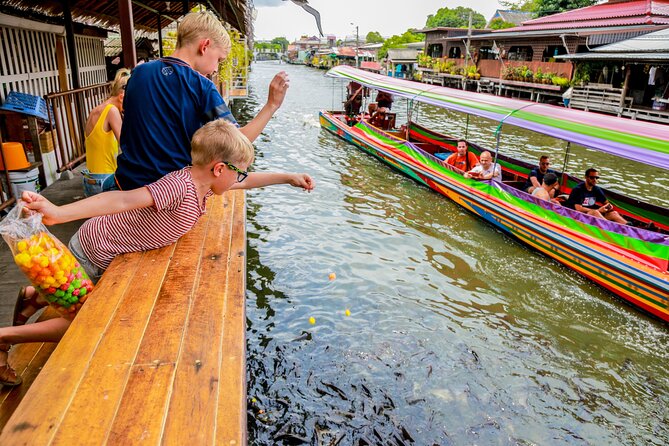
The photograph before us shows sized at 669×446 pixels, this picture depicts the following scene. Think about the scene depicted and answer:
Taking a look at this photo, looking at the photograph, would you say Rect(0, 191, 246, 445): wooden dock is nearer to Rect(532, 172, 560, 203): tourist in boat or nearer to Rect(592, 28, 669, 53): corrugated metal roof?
Rect(532, 172, 560, 203): tourist in boat

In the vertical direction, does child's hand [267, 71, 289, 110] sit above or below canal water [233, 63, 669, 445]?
above

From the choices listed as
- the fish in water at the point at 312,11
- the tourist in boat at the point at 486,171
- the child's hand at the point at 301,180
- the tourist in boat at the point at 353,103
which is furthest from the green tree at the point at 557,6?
the child's hand at the point at 301,180

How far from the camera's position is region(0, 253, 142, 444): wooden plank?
156cm

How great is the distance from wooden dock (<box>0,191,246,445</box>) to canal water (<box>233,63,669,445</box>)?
2132 mm

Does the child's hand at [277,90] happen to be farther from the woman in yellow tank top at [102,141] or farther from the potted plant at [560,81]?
the potted plant at [560,81]

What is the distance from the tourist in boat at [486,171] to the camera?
9798 millimetres

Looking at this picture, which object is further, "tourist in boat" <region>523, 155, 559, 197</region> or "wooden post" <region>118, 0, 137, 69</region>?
"tourist in boat" <region>523, 155, 559, 197</region>

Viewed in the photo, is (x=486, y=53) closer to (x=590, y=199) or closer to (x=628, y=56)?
(x=628, y=56)

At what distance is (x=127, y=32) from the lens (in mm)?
6094

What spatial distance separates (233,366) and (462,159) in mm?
9875

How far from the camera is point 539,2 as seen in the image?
47.6m

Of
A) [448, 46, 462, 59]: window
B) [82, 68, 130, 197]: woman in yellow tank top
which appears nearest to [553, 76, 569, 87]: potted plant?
[448, 46, 462, 59]: window

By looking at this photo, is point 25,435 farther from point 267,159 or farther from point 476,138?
point 476,138

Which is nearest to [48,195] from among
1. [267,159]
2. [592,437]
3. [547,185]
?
[592,437]
